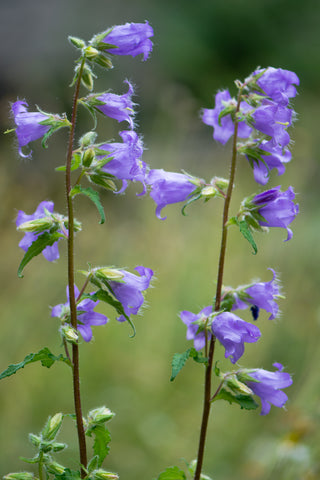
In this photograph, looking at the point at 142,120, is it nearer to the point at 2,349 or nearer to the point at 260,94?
the point at 2,349

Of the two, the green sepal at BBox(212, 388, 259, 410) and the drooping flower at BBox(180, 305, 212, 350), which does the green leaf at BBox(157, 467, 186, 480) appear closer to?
the green sepal at BBox(212, 388, 259, 410)

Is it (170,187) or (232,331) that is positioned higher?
(170,187)

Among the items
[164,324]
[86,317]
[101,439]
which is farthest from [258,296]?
[164,324]

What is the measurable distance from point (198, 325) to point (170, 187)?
45 centimetres

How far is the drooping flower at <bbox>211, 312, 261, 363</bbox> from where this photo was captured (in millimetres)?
1688

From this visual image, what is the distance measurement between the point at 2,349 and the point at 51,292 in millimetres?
548

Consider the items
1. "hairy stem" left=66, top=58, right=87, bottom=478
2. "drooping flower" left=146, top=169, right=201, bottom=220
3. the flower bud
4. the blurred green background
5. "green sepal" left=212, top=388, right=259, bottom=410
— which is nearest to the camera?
"hairy stem" left=66, top=58, right=87, bottom=478

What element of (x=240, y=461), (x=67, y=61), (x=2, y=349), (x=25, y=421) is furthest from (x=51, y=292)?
(x=67, y=61)

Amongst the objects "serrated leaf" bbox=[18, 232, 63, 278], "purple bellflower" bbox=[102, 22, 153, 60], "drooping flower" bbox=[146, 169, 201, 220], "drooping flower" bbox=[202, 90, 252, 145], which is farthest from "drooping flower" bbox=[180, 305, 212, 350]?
"purple bellflower" bbox=[102, 22, 153, 60]

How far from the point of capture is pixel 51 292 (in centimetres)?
401

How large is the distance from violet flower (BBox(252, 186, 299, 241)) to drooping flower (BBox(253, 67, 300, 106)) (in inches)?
10.6

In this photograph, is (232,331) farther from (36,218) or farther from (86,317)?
(36,218)

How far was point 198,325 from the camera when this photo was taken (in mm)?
1810

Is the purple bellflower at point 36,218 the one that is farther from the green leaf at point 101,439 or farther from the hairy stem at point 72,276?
the green leaf at point 101,439
